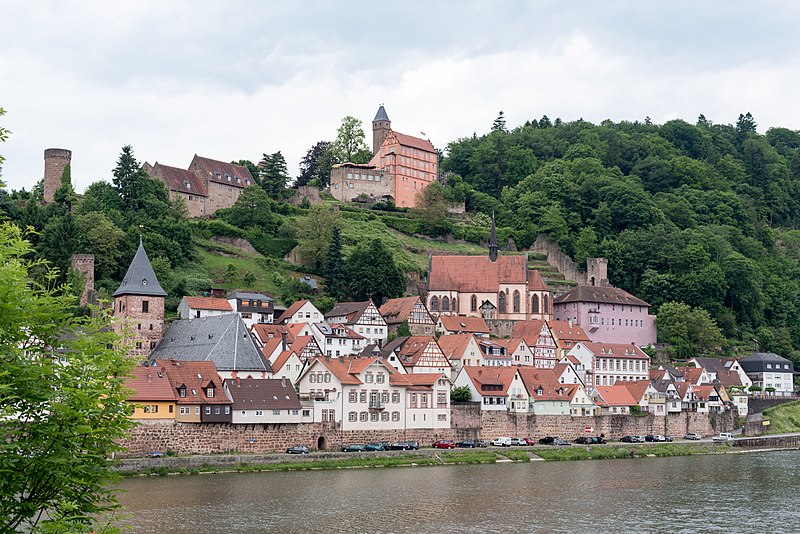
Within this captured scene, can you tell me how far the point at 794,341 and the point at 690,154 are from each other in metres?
52.1

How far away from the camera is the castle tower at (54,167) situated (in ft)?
281

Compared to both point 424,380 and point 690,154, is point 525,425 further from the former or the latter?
point 690,154

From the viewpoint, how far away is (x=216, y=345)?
58.0 metres

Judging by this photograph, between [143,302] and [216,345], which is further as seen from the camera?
[143,302]

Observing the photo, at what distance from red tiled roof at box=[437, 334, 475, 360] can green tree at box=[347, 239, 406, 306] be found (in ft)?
31.7

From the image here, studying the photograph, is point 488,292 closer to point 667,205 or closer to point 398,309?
point 398,309

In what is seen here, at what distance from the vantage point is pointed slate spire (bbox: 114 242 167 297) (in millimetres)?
62375

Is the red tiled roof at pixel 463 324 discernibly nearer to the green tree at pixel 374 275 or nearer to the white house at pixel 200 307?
the green tree at pixel 374 275

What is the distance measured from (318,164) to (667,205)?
38.0 m

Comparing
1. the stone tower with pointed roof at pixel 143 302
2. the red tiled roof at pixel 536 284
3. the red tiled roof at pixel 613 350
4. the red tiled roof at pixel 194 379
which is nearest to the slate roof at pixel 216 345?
the stone tower with pointed roof at pixel 143 302

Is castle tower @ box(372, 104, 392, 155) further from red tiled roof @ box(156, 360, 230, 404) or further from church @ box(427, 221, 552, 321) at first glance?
red tiled roof @ box(156, 360, 230, 404)

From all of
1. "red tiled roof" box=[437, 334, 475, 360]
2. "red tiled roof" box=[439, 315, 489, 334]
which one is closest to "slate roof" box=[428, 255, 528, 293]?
"red tiled roof" box=[439, 315, 489, 334]

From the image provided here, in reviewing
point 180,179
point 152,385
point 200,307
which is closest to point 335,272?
point 200,307

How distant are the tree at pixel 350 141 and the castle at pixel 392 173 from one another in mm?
6421
